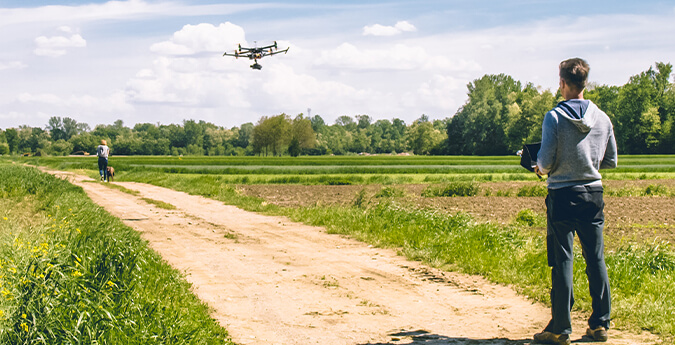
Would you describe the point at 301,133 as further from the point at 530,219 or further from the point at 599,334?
the point at 599,334

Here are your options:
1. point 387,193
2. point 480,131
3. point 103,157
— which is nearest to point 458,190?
point 387,193

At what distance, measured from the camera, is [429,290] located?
23.5ft

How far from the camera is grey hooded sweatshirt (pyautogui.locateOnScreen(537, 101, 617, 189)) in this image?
489 centimetres

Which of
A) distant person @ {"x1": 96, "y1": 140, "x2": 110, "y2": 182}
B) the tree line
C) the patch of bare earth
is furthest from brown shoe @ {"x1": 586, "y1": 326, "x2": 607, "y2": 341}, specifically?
the tree line

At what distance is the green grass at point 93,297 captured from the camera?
454 cm

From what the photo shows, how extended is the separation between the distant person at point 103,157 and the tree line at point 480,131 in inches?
2998

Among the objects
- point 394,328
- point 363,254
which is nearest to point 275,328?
point 394,328

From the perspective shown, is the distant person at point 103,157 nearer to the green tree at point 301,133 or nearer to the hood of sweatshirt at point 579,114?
the hood of sweatshirt at point 579,114

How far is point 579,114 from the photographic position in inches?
192

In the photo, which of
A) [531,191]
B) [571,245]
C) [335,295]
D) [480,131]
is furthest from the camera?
[480,131]

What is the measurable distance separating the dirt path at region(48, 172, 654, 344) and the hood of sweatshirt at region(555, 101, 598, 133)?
1.87m

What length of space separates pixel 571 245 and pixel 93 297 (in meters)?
4.27

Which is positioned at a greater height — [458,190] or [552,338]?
[552,338]

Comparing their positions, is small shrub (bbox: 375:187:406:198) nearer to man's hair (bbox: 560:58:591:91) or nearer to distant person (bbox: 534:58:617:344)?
distant person (bbox: 534:58:617:344)
